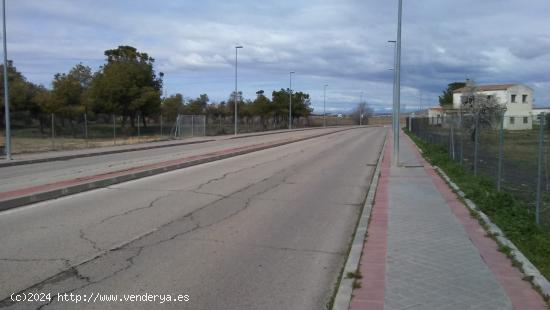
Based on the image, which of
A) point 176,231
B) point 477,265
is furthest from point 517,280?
point 176,231

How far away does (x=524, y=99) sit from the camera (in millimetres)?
85875

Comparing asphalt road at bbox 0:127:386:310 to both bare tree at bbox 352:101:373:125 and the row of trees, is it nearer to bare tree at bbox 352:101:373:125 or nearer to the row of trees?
the row of trees

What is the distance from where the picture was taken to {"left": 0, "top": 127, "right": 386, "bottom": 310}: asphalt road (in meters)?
5.41

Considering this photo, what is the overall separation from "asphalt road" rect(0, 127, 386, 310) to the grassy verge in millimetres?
2336

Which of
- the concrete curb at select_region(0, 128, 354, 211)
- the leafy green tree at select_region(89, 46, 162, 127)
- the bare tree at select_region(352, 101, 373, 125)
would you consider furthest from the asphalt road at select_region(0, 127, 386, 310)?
the bare tree at select_region(352, 101, 373, 125)

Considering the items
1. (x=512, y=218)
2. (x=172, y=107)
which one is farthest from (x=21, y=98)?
(x=512, y=218)

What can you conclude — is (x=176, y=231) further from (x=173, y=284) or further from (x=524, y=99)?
(x=524, y=99)

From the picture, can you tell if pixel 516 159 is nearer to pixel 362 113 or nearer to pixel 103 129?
pixel 103 129

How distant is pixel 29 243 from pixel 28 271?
1.42 meters

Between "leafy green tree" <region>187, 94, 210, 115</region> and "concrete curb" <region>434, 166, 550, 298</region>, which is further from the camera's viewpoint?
"leafy green tree" <region>187, 94, 210, 115</region>

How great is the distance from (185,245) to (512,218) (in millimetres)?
5433

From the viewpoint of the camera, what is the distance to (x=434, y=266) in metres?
6.12

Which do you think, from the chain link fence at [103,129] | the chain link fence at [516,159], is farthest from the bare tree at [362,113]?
the chain link fence at [516,159]

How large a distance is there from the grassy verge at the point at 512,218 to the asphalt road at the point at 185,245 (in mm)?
2336
